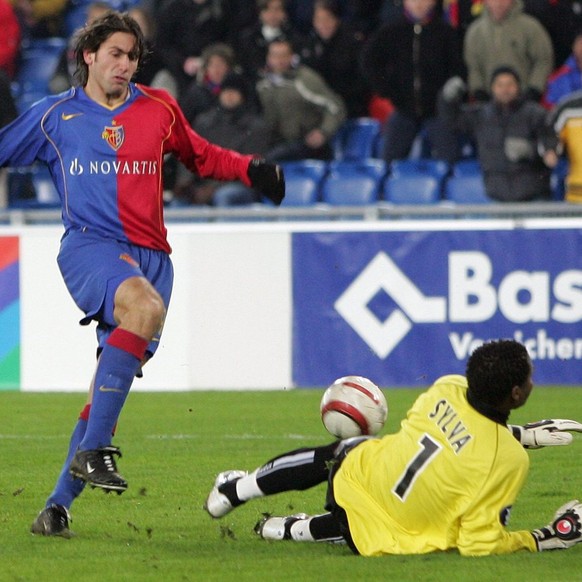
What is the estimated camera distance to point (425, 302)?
11305 millimetres

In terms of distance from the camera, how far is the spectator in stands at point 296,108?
47.1 ft

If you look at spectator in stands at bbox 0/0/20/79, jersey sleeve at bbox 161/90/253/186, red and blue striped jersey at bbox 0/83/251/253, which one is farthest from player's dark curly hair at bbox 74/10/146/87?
spectator in stands at bbox 0/0/20/79

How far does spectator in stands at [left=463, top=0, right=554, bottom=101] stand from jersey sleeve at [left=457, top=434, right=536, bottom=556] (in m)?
8.94

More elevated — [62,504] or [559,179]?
[559,179]

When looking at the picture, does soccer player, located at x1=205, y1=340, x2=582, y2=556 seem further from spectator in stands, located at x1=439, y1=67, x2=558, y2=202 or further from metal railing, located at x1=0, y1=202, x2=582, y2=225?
spectator in stands, located at x1=439, y1=67, x2=558, y2=202

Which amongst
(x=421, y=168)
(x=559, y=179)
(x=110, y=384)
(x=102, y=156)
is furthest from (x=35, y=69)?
(x=110, y=384)

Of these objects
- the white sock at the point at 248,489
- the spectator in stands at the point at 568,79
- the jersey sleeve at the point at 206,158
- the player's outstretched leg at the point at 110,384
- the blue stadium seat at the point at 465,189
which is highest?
the spectator in stands at the point at 568,79

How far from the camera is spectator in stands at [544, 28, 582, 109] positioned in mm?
13805

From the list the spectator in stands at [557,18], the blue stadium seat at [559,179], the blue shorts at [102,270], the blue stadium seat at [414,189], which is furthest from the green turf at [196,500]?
the spectator in stands at [557,18]

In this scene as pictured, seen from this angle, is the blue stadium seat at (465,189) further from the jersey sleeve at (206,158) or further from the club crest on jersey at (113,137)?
the club crest on jersey at (113,137)

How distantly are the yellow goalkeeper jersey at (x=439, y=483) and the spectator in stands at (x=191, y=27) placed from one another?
10.7 m

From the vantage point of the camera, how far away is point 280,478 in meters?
5.38

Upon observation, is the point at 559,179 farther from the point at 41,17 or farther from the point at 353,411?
the point at 353,411

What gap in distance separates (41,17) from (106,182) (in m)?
12.1
